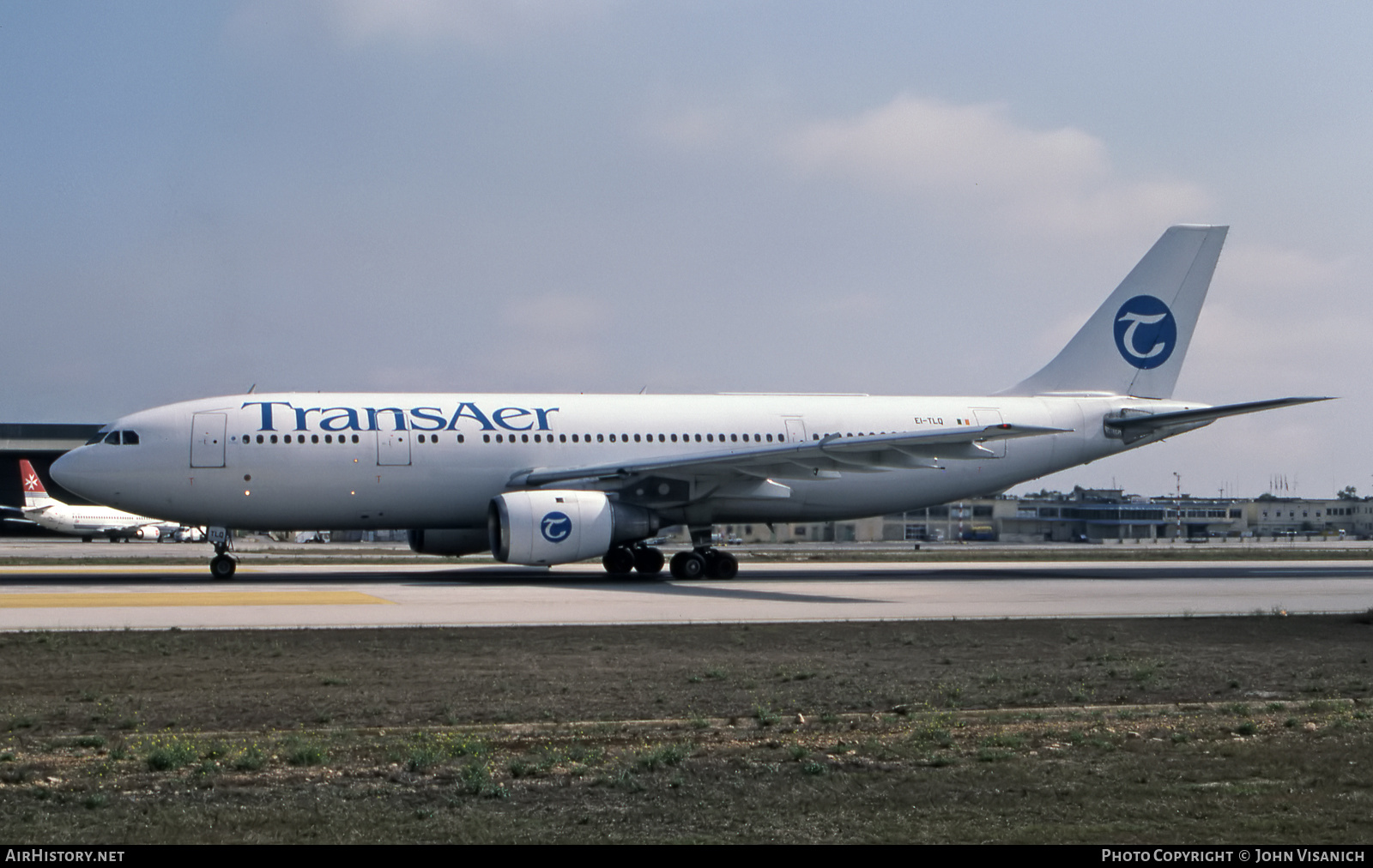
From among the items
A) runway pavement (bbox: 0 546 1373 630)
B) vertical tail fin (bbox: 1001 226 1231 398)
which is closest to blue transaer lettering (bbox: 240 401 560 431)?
runway pavement (bbox: 0 546 1373 630)

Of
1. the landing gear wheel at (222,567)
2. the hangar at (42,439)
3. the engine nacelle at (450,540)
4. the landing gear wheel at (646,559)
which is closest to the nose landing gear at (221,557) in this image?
the landing gear wheel at (222,567)

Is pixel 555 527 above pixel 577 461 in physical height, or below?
below

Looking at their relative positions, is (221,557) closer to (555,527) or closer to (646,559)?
(555,527)

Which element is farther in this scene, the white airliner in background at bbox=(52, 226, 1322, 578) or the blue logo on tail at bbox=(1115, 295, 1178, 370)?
the blue logo on tail at bbox=(1115, 295, 1178, 370)

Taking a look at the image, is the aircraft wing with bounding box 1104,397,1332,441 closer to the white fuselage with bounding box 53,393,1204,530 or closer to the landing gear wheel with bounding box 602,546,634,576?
the white fuselage with bounding box 53,393,1204,530

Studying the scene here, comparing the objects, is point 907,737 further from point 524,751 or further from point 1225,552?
point 1225,552

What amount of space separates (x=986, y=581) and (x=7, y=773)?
75.4 feet

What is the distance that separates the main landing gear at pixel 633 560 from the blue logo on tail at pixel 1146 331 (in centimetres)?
1419

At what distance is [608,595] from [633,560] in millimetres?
6378

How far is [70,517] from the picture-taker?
232 ft

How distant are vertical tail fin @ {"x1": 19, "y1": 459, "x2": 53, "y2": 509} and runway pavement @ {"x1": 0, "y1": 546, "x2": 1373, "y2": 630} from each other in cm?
3935

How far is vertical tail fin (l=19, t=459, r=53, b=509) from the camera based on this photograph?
6888cm

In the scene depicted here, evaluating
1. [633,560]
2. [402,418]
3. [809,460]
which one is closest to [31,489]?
[402,418]

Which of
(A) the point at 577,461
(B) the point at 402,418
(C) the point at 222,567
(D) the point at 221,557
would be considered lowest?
(C) the point at 222,567
